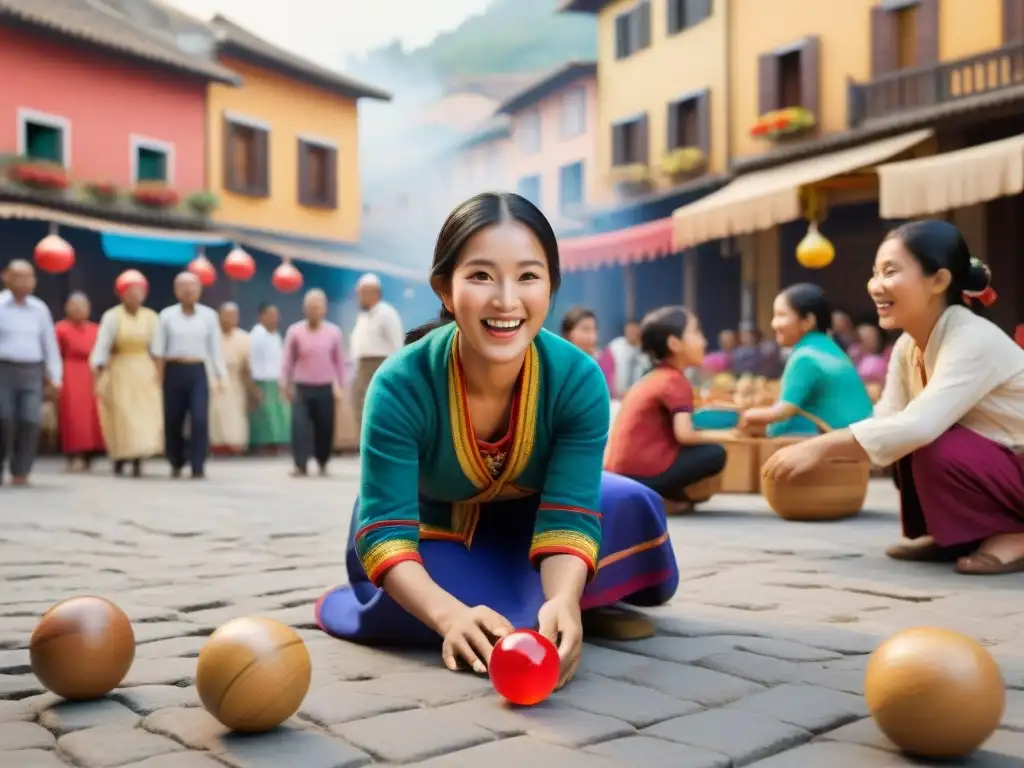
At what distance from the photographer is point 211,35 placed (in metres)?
20.7

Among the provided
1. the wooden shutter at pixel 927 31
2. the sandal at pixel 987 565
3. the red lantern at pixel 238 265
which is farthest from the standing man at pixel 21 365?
the wooden shutter at pixel 927 31

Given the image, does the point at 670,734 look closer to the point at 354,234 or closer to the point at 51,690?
the point at 51,690

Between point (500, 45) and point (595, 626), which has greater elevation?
point (500, 45)

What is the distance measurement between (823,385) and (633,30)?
17353 millimetres

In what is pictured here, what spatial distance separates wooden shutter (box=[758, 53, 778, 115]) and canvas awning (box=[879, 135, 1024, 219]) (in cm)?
800

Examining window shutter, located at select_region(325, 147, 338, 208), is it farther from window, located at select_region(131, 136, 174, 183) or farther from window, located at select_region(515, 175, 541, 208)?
window, located at select_region(515, 175, 541, 208)

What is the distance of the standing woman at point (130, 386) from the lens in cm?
1096

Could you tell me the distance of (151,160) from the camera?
1958 centimetres

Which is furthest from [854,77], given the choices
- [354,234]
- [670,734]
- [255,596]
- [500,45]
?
[500,45]

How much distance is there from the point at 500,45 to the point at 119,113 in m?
39.1

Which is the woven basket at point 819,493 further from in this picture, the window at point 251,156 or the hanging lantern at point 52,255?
the window at point 251,156

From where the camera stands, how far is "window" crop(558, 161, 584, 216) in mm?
27594

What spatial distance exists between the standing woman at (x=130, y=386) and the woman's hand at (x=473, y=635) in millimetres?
8696

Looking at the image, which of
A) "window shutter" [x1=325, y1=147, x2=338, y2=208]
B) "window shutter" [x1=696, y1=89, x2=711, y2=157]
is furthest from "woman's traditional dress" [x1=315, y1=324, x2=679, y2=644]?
"window shutter" [x1=325, y1=147, x2=338, y2=208]
